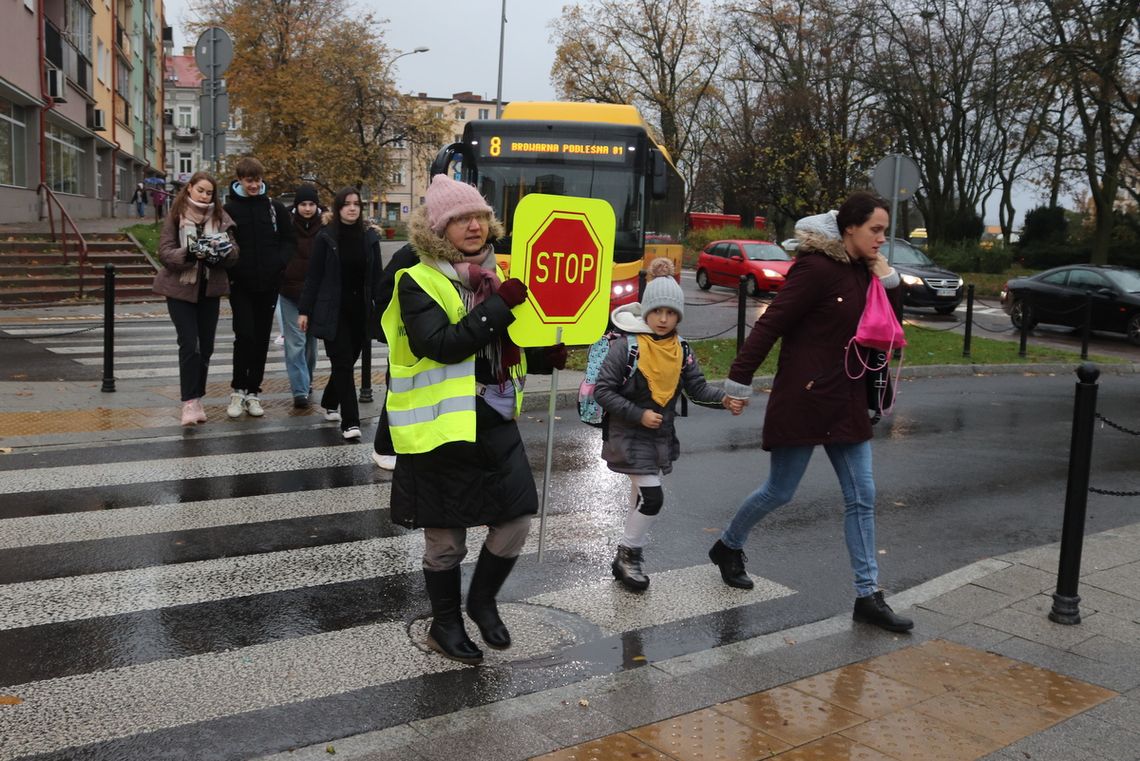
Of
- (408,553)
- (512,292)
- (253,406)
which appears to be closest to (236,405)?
(253,406)

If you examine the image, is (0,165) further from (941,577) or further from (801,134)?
(801,134)

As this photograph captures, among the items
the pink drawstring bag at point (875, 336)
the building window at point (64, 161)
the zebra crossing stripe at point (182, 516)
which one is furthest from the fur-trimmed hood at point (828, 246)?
the building window at point (64, 161)

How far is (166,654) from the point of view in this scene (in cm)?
445

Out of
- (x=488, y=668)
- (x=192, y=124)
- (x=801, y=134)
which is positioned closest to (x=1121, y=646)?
(x=488, y=668)

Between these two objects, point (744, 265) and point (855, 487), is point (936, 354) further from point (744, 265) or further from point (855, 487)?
point (744, 265)

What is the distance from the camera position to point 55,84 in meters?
29.2

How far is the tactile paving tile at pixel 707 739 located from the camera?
11.9 feet

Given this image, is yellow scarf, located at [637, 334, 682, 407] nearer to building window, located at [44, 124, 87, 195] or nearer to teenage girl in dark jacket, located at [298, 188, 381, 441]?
teenage girl in dark jacket, located at [298, 188, 381, 441]

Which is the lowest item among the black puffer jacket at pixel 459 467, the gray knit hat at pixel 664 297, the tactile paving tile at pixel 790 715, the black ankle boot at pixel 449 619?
the tactile paving tile at pixel 790 715

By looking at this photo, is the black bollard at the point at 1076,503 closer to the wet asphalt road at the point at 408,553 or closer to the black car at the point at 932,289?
the wet asphalt road at the point at 408,553

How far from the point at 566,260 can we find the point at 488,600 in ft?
5.32

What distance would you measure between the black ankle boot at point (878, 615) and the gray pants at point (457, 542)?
1.73m

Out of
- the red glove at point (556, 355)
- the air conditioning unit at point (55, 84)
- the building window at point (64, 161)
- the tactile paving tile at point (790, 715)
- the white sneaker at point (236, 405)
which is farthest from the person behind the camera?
the building window at point (64, 161)

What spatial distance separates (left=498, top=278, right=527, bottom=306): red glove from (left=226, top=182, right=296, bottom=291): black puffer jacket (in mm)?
5370
